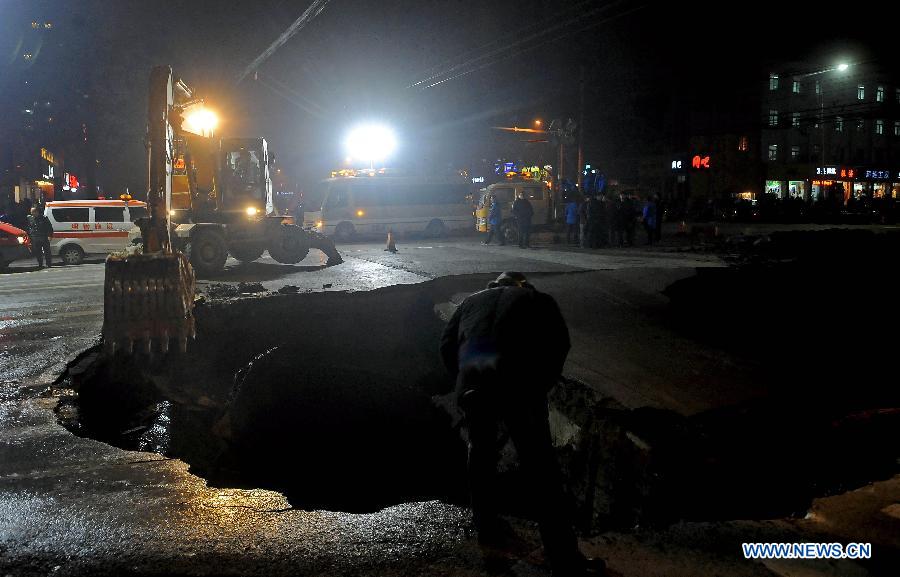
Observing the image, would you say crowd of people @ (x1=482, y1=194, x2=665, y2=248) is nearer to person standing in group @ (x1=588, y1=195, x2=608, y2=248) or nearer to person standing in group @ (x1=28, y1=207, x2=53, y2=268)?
person standing in group @ (x1=588, y1=195, x2=608, y2=248)

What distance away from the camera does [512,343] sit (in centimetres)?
372

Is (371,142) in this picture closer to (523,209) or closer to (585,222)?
(523,209)

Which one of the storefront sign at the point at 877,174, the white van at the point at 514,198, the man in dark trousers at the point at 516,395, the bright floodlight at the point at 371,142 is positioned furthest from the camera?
the storefront sign at the point at 877,174

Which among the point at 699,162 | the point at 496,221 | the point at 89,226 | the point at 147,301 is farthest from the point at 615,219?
the point at 89,226

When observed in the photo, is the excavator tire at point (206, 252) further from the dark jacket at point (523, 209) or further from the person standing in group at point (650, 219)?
the person standing in group at point (650, 219)

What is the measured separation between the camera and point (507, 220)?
25.5m

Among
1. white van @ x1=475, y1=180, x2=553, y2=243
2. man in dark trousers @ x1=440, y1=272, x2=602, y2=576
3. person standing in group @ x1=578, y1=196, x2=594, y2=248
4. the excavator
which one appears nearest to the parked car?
the excavator

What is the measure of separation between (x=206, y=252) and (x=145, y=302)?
7702 millimetres

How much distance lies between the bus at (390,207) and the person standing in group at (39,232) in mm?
10935

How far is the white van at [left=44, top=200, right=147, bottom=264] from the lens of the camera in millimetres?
22203

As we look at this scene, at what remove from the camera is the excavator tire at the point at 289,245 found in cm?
1744

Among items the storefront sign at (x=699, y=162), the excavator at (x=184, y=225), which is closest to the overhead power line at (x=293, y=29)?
the excavator at (x=184, y=225)

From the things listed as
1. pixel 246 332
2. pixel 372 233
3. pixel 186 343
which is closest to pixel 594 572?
pixel 186 343

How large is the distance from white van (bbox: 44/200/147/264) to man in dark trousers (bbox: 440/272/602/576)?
69.3ft
